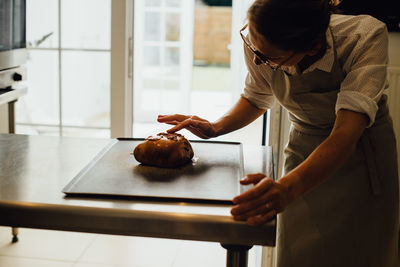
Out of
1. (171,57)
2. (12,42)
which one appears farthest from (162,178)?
(171,57)

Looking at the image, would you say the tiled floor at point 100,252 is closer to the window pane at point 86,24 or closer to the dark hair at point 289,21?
the window pane at point 86,24

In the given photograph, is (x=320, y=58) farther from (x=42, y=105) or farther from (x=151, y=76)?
(x=151, y=76)

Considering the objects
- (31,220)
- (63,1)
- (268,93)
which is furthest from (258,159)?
(63,1)

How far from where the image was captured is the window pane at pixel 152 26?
4938 mm

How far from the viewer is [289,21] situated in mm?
1049

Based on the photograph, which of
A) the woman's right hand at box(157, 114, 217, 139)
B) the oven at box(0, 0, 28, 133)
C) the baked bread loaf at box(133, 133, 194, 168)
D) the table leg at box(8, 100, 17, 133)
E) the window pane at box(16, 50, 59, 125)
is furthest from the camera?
the window pane at box(16, 50, 59, 125)

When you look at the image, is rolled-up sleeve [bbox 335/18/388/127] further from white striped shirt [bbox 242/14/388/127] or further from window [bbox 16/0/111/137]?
window [bbox 16/0/111/137]

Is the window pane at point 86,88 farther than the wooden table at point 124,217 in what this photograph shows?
Yes

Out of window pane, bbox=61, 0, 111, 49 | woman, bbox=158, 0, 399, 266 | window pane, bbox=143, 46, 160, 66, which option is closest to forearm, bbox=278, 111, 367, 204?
woman, bbox=158, 0, 399, 266

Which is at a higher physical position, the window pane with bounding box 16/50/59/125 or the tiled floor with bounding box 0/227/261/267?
the window pane with bounding box 16/50/59/125

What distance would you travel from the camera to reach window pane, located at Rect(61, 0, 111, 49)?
2.76m

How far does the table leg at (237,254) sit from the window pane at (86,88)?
1.86 m

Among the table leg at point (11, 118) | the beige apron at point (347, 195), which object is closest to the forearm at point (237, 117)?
the beige apron at point (347, 195)

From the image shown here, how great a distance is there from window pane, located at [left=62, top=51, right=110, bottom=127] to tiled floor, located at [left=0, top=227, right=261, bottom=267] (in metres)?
0.66
